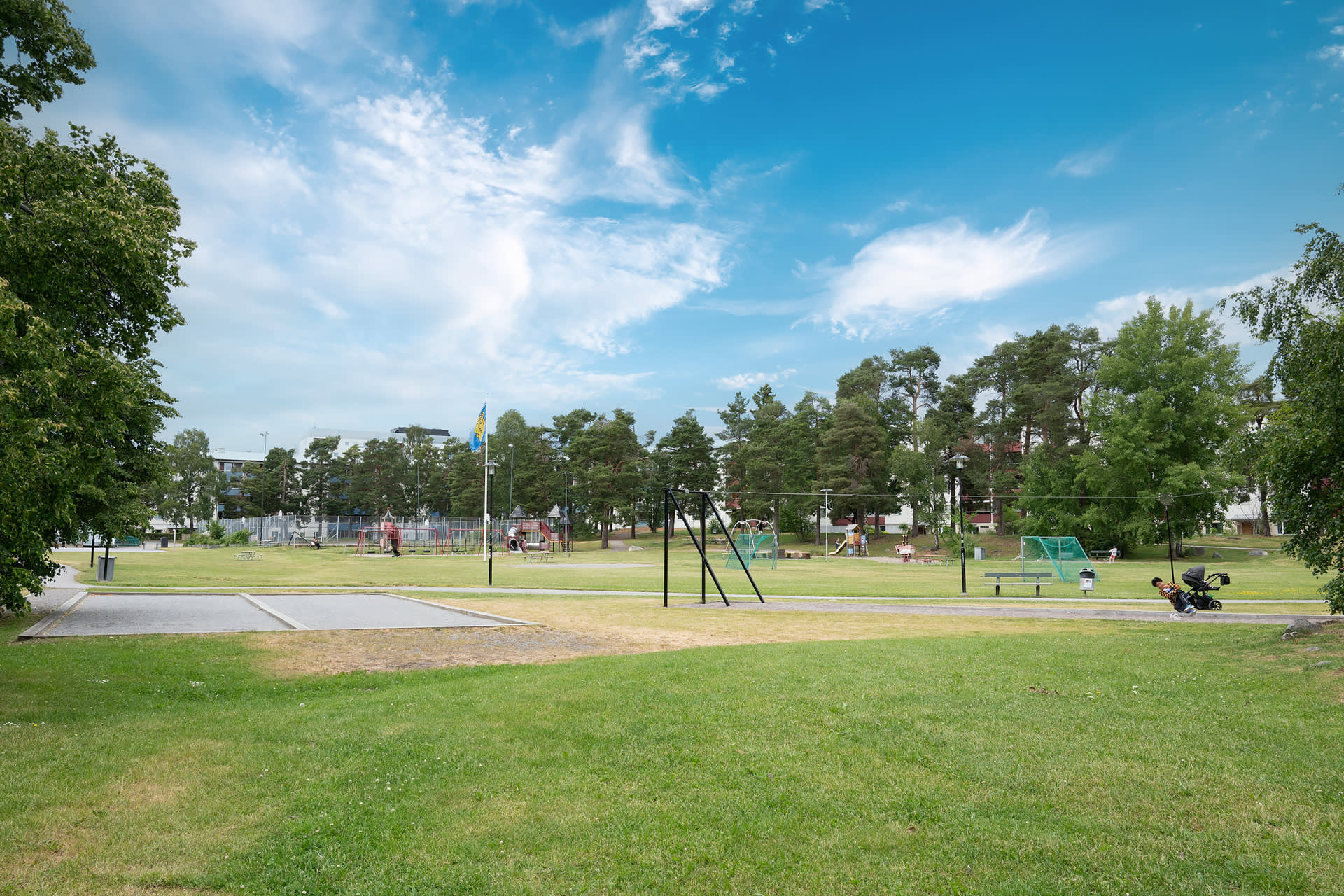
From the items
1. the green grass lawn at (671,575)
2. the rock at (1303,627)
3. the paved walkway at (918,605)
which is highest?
the rock at (1303,627)

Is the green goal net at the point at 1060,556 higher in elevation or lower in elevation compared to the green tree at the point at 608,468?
lower

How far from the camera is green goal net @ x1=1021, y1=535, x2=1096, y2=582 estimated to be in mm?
26953

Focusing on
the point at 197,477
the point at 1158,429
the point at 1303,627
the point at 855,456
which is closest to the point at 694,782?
the point at 1303,627

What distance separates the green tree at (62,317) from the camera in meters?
6.00

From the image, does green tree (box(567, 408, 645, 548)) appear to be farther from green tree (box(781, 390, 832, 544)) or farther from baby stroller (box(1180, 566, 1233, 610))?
baby stroller (box(1180, 566, 1233, 610))

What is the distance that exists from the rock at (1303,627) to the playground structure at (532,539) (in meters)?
45.1

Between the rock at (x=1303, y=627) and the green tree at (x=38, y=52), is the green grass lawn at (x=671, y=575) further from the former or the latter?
the green tree at (x=38, y=52)

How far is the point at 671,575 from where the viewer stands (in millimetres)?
31938

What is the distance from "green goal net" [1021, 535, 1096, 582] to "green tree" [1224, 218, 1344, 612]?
16625 mm

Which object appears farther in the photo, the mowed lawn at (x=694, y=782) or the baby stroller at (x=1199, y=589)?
the baby stroller at (x=1199, y=589)

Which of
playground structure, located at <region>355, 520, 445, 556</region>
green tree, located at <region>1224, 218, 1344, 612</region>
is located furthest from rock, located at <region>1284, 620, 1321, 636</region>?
playground structure, located at <region>355, 520, 445, 556</region>

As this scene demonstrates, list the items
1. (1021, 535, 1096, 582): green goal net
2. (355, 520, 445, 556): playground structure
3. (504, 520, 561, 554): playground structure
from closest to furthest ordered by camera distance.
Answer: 1. (1021, 535, 1096, 582): green goal net
2. (355, 520, 445, 556): playground structure
3. (504, 520, 561, 554): playground structure

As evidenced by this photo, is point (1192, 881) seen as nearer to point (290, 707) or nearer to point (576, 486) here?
point (290, 707)

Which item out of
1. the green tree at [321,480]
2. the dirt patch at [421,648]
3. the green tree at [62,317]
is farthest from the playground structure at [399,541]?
the green tree at [62,317]
